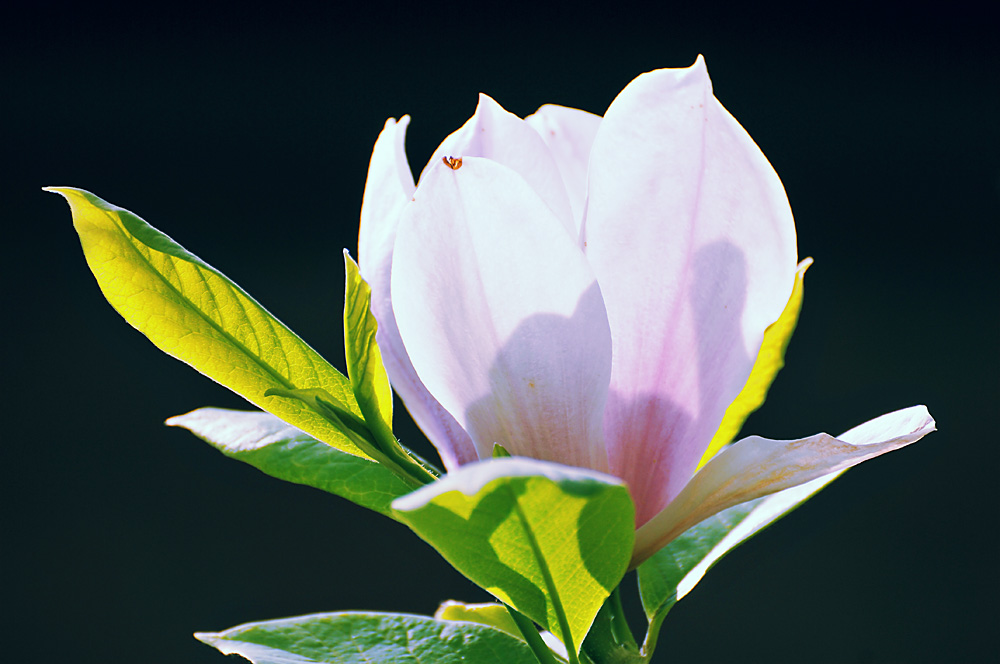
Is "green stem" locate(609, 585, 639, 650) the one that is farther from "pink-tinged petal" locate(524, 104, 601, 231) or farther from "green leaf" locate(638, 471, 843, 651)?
"pink-tinged petal" locate(524, 104, 601, 231)

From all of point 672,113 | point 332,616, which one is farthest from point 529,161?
point 332,616

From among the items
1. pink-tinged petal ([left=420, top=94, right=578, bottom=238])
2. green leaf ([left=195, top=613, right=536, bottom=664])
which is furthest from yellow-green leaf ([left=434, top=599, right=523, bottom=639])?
pink-tinged petal ([left=420, top=94, right=578, bottom=238])

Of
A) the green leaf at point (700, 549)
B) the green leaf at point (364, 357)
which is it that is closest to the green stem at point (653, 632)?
the green leaf at point (700, 549)

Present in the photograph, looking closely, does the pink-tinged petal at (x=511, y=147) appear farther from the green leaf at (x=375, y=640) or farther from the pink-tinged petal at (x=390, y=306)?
the green leaf at (x=375, y=640)

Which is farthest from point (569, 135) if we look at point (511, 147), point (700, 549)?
point (700, 549)

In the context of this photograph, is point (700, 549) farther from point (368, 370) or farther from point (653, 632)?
point (368, 370)

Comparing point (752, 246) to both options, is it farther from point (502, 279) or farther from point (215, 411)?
point (215, 411)
